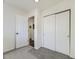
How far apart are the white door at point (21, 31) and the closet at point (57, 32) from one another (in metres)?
1.37

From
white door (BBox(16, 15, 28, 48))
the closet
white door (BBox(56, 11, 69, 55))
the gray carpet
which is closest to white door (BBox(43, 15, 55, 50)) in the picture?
the closet

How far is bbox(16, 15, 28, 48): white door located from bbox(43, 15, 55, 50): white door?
138cm

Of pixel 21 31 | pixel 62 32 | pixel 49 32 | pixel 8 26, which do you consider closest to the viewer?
pixel 62 32

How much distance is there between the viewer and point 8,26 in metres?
3.59

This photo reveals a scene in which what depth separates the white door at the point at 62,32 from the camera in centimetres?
293

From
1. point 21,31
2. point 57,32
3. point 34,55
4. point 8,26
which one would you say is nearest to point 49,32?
point 57,32

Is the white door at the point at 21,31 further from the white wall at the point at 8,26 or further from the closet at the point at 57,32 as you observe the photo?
the closet at the point at 57,32

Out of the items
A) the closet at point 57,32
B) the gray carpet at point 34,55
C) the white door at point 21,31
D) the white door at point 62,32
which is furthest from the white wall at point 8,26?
the white door at point 62,32

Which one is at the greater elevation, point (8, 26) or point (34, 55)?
point (8, 26)

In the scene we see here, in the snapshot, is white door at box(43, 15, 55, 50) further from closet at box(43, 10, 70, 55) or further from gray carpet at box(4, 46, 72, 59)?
gray carpet at box(4, 46, 72, 59)

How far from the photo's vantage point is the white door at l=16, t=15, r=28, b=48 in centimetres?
407

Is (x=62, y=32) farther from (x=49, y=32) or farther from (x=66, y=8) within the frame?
(x=66, y=8)

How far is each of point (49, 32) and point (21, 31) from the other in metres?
1.81
